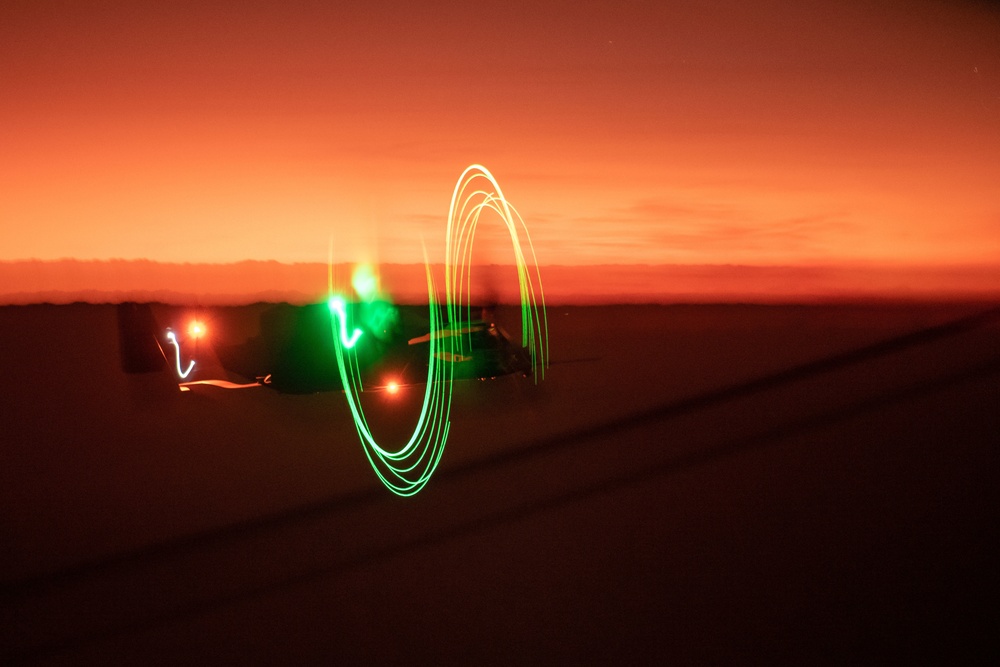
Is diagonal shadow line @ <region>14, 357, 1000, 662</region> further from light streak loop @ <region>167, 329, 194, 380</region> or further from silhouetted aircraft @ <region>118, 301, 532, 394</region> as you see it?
light streak loop @ <region>167, 329, 194, 380</region>

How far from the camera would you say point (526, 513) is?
253cm

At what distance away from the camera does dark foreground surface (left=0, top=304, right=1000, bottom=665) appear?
2205mm

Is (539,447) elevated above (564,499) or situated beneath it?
elevated above

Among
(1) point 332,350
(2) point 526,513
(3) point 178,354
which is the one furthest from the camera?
(3) point 178,354

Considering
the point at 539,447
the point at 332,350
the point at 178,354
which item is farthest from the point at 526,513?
the point at 178,354

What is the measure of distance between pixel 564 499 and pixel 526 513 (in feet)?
0.54

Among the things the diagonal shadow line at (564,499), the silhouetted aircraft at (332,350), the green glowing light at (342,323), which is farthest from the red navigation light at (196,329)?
the diagonal shadow line at (564,499)

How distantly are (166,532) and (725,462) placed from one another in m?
2.08

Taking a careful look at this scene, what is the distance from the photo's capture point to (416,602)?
88.7 inches

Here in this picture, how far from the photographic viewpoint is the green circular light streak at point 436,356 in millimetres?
2525

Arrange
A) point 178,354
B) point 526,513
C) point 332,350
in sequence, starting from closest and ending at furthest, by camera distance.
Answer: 1. point 526,513
2. point 332,350
3. point 178,354

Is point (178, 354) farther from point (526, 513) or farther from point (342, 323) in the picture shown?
point (526, 513)

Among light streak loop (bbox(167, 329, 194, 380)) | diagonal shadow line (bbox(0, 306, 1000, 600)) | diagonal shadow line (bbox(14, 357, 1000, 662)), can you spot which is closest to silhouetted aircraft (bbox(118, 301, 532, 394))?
light streak loop (bbox(167, 329, 194, 380))

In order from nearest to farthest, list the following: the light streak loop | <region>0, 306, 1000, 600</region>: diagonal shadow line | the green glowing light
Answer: <region>0, 306, 1000, 600</region>: diagonal shadow line → the green glowing light → the light streak loop
